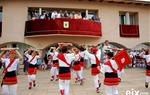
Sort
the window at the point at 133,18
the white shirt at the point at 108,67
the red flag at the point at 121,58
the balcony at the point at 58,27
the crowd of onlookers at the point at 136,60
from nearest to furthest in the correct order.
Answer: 1. the red flag at the point at 121,58
2. the white shirt at the point at 108,67
3. the balcony at the point at 58,27
4. the crowd of onlookers at the point at 136,60
5. the window at the point at 133,18

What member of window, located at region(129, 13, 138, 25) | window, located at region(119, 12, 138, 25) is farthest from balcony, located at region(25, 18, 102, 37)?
window, located at region(129, 13, 138, 25)

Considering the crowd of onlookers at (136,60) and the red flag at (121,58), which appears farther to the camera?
the crowd of onlookers at (136,60)

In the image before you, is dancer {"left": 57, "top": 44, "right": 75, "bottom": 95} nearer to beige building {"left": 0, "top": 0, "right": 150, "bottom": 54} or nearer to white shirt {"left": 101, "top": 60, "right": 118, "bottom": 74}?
white shirt {"left": 101, "top": 60, "right": 118, "bottom": 74}

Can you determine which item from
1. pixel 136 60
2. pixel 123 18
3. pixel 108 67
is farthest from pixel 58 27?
pixel 108 67

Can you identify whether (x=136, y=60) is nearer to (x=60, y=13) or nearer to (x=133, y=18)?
(x=133, y=18)

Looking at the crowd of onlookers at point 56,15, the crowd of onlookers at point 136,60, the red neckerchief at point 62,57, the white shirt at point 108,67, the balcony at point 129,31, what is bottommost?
the crowd of onlookers at point 136,60

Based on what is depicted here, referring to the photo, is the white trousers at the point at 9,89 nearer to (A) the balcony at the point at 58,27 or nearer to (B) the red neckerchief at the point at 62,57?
(B) the red neckerchief at the point at 62,57

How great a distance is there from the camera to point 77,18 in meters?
24.2

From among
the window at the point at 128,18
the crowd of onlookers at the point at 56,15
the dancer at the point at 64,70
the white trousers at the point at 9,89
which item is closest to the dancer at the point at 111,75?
the dancer at the point at 64,70

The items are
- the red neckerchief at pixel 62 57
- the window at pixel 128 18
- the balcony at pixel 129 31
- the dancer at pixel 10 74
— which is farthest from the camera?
the window at pixel 128 18

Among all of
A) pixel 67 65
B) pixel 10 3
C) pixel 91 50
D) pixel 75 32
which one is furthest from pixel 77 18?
pixel 67 65

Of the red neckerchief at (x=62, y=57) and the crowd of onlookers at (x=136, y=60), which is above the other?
the red neckerchief at (x=62, y=57)

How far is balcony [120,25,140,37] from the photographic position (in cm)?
2691

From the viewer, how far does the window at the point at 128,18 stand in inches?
1086
